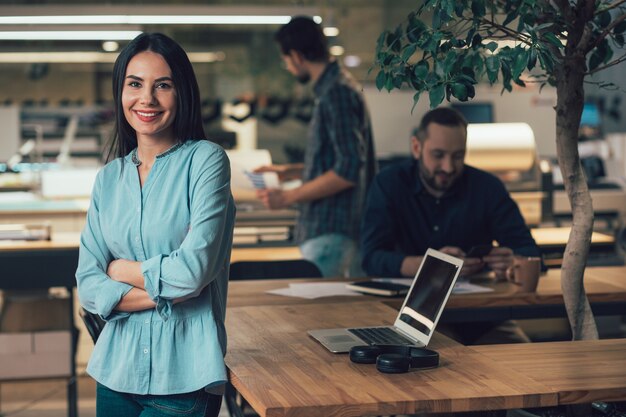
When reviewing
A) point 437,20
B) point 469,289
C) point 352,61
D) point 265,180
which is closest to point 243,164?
point 265,180

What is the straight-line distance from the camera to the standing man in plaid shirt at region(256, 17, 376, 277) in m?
3.95

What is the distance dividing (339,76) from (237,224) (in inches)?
57.1

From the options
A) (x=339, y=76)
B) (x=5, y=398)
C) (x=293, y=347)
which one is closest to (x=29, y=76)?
(x=5, y=398)

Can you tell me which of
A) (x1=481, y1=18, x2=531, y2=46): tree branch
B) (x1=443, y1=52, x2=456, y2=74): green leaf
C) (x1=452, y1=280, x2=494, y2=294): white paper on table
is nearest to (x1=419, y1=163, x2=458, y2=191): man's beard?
(x1=452, y1=280, x2=494, y2=294): white paper on table

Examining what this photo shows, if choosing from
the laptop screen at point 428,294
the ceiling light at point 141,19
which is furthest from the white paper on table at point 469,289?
the ceiling light at point 141,19

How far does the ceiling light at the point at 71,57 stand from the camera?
9.66m

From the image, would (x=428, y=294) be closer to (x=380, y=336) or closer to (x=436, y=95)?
(x=380, y=336)

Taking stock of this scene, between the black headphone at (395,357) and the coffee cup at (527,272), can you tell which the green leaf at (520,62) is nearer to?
the black headphone at (395,357)

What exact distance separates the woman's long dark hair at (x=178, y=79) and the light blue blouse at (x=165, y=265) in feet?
0.14

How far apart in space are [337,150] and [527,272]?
Result: 3.50ft

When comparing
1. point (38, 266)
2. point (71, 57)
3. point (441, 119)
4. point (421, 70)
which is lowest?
point (38, 266)

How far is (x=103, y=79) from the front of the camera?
394 inches

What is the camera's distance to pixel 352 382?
201cm

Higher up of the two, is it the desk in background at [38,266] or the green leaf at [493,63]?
the green leaf at [493,63]
